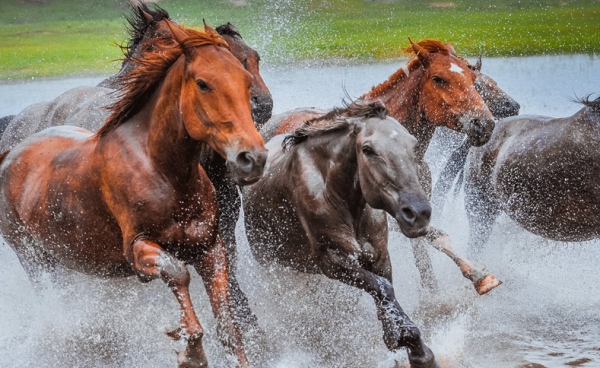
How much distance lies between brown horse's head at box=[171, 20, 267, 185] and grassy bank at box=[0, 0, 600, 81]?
455 inches

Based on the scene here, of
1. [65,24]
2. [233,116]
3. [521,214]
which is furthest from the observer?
[65,24]

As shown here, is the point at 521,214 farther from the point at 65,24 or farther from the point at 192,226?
the point at 65,24

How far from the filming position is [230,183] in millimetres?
5840

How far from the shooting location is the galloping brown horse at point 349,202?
5242 mm

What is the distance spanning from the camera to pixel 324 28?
18.1m

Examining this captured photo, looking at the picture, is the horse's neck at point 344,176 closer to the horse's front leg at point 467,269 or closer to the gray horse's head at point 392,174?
the gray horse's head at point 392,174

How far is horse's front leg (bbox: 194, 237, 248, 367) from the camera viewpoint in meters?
5.17

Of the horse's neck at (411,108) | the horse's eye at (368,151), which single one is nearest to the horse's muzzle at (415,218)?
the horse's eye at (368,151)

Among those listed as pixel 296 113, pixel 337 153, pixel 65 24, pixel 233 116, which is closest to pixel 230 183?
pixel 337 153

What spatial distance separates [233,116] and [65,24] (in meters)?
13.5

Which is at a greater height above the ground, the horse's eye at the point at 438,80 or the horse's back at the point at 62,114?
the horse's eye at the point at 438,80

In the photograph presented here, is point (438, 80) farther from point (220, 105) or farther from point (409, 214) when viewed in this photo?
point (220, 105)

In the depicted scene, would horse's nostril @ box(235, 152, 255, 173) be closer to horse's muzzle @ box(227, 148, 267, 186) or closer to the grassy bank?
horse's muzzle @ box(227, 148, 267, 186)

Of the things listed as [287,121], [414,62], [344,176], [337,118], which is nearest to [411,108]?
[414,62]
